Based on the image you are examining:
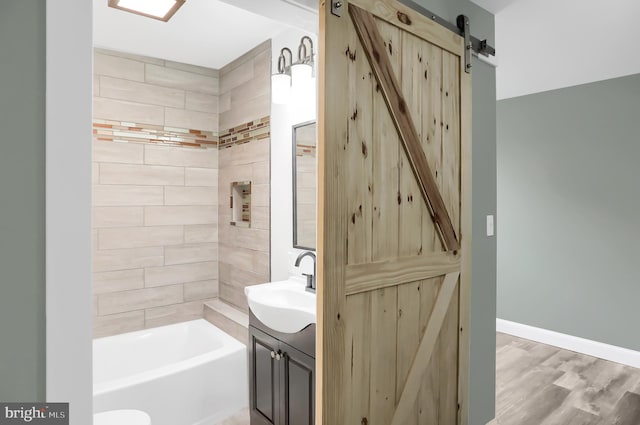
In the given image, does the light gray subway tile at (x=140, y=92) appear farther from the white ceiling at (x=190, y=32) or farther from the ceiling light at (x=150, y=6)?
the ceiling light at (x=150, y=6)

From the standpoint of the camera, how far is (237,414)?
2.65 metres

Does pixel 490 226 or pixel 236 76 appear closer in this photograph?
pixel 490 226

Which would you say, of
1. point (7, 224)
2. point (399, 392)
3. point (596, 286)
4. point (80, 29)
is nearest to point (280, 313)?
point (399, 392)

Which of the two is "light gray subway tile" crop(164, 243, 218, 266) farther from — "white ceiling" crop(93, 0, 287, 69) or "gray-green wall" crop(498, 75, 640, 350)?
"gray-green wall" crop(498, 75, 640, 350)

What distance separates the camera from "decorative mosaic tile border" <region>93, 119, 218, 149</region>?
3.09 m

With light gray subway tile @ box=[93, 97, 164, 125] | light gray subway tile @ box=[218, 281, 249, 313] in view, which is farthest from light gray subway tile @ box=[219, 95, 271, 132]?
light gray subway tile @ box=[218, 281, 249, 313]

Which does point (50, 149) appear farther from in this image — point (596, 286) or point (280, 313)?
point (596, 286)

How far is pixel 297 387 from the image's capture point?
6.38ft

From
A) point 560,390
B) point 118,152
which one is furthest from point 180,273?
point 560,390

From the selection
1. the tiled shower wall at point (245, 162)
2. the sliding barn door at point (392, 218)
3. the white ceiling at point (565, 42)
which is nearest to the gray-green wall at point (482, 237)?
the sliding barn door at point (392, 218)

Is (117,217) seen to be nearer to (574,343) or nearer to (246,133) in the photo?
(246,133)

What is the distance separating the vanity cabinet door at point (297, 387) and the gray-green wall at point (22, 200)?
121 cm

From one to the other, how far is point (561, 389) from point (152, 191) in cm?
361

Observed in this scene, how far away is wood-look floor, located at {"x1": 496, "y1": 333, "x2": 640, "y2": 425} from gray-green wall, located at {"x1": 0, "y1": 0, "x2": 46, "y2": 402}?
2.59 meters
